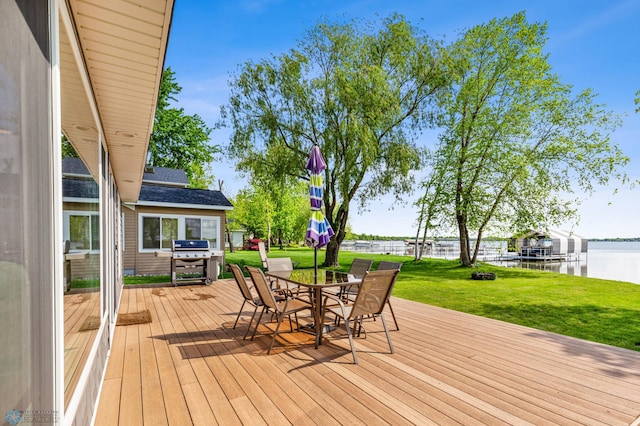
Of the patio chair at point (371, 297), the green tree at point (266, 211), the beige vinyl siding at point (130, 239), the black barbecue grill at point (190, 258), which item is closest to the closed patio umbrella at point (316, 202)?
the patio chair at point (371, 297)

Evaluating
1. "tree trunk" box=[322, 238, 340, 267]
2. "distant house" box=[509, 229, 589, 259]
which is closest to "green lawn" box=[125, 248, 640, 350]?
"tree trunk" box=[322, 238, 340, 267]

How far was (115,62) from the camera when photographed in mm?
2326

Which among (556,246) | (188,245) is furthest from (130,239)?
(556,246)

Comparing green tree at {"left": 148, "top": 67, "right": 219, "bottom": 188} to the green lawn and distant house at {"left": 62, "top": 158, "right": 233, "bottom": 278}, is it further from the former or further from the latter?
the green lawn

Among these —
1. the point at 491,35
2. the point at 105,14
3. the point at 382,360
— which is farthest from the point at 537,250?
the point at 105,14

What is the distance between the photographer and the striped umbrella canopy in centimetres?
479

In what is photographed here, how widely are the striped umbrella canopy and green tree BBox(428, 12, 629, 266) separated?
11.0 metres

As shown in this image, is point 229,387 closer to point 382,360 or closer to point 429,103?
point 382,360

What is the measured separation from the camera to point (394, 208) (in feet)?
47.8

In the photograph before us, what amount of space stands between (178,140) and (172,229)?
1475 centimetres

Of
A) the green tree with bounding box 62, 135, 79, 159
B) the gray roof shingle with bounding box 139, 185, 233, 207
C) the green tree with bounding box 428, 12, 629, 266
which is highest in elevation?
the green tree with bounding box 428, 12, 629, 266

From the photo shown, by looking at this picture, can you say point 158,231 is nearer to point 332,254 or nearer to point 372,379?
point 332,254

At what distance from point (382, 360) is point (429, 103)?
491 inches

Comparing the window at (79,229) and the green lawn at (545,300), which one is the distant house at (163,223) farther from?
the window at (79,229)
